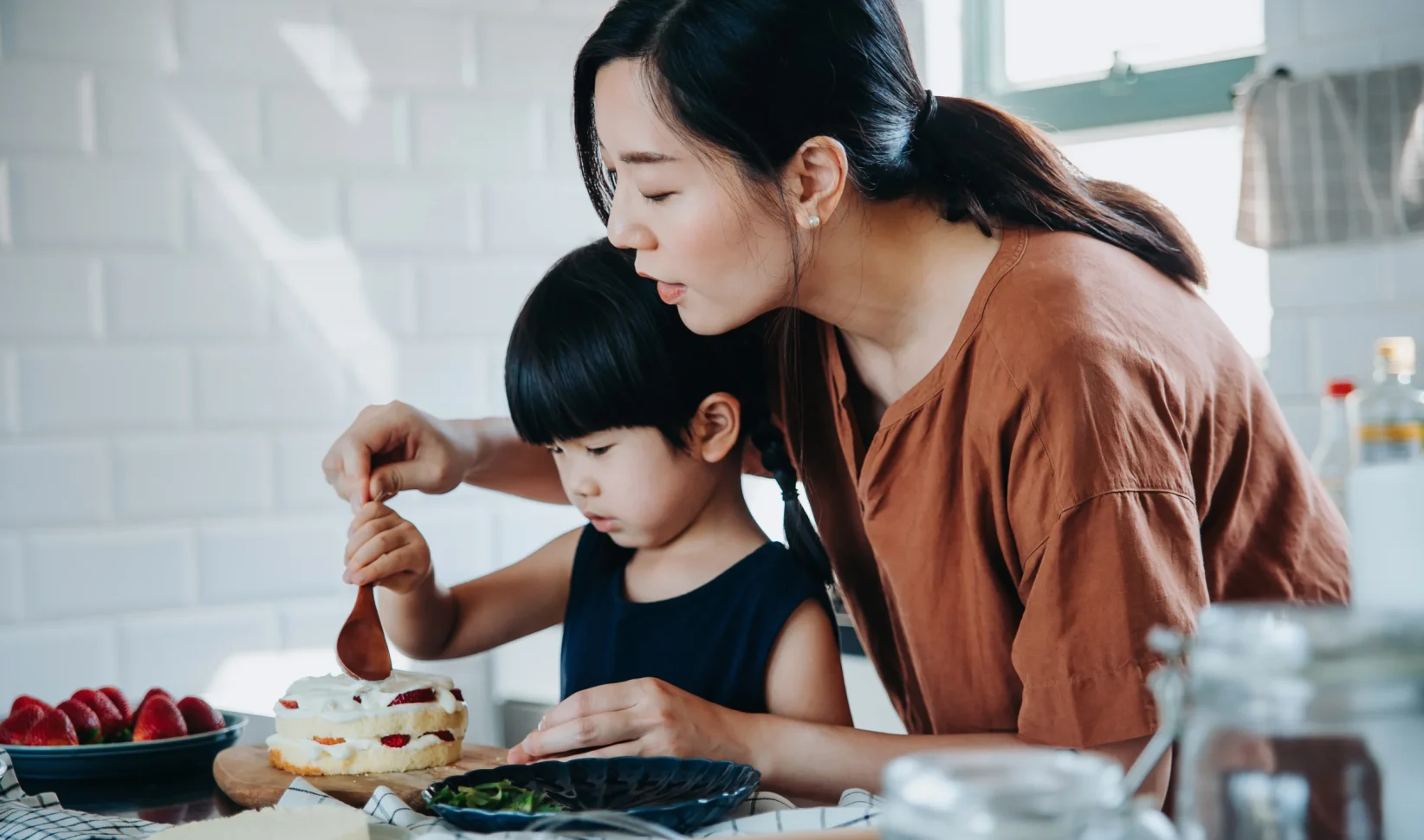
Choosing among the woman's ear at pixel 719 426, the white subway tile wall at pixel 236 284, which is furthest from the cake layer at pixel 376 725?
the white subway tile wall at pixel 236 284

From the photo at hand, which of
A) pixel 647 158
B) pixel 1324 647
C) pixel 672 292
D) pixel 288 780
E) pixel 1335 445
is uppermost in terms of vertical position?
pixel 647 158

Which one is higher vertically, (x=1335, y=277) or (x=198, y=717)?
(x=1335, y=277)

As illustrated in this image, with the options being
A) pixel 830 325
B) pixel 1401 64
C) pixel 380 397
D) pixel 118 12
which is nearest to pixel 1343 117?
pixel 1401 64

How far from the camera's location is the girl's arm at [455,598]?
1312mm

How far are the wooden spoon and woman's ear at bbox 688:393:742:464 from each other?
0.34 metres

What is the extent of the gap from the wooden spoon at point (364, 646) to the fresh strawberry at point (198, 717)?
0.13 metres

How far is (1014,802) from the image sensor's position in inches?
17.0

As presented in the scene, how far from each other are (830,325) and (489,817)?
26.8 inches

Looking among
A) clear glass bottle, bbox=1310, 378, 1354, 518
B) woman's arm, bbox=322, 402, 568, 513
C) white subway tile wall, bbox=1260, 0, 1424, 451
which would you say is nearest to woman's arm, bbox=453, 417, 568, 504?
woman's arm, bbox=322, 402, 568, 513

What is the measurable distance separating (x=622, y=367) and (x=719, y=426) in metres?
0.12

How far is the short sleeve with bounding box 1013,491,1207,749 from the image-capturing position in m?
0.96

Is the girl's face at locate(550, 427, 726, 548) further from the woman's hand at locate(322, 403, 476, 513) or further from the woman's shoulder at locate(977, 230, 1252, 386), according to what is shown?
the woman's shoulder at locate(977, 230, 1252, 386)

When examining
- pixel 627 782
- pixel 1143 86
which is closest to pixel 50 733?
pixel 627 782

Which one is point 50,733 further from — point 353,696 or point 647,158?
point 647,158
